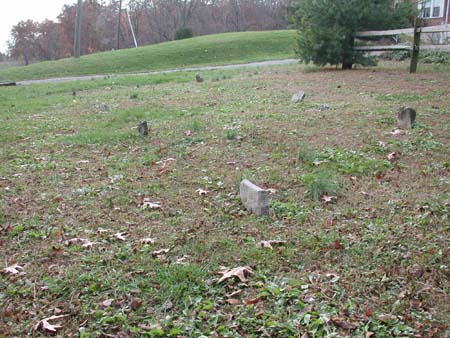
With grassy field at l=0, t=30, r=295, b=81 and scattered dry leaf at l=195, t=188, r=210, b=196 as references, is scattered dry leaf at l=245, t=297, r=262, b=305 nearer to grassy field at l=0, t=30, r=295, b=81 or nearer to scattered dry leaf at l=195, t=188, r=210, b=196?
scattered dry leaf at l=195, t=188, r=210, b=196

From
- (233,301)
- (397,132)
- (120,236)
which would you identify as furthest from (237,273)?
(397,132)

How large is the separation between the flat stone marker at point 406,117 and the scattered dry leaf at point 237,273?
450 cm

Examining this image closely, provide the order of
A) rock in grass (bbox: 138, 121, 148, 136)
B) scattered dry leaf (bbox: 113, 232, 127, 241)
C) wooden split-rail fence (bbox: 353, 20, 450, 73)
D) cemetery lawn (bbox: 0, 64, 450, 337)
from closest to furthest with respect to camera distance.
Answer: cemetery lawn (bbox: 0, 64, 450, 337) < scattered dry leaf (bbox: 113, 232, 127, 241) < rock in grass (bbox: 138, 121, 148, 136) < wooden split-rail fence (bbox: 353, 20, 450, 73)

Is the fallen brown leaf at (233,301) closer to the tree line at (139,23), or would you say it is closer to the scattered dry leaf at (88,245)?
the scattered dry leaf at (88,245)

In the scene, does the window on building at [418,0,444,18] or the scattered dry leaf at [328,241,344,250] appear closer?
the scattered dry leaf at [328,241,344,250]

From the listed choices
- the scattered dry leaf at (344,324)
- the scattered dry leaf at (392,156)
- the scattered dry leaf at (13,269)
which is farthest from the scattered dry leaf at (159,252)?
the scattered dry leaf at (392,156)

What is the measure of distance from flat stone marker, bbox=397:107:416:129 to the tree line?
5254 cm

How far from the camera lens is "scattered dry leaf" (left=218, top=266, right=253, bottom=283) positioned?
327 cm

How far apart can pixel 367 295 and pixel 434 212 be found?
5.10 ft

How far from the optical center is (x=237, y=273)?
3.31 metres

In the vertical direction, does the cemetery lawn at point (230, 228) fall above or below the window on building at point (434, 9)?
below

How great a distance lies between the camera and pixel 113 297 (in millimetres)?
3141

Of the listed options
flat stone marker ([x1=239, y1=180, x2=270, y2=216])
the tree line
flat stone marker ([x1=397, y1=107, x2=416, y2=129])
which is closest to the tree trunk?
flat stone marker ([x1=397, y1=107, x2=416, y2=129])

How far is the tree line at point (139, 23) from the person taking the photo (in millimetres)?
56656
